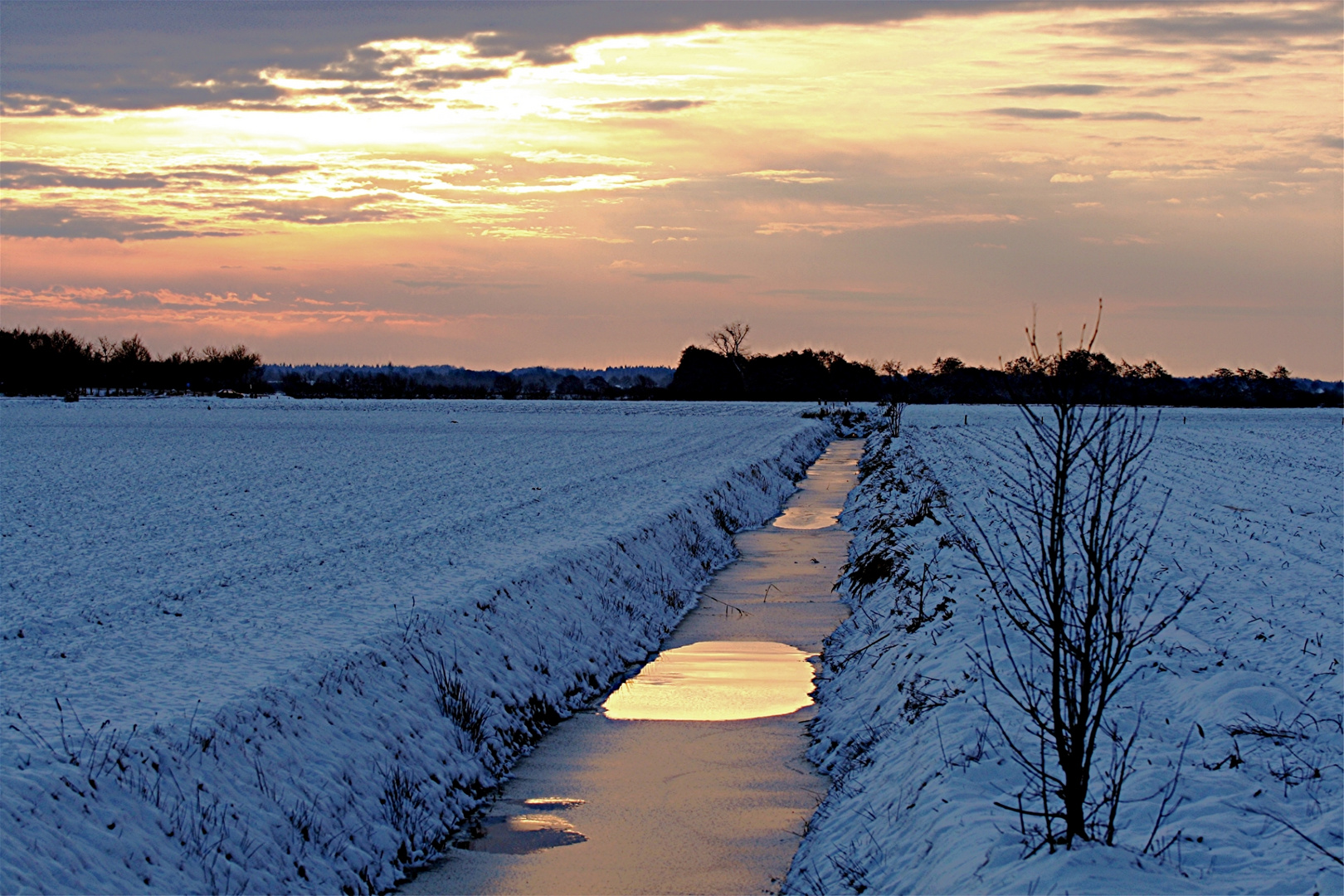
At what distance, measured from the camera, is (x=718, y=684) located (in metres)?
14.1

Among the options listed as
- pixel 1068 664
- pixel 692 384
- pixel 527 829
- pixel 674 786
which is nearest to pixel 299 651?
pixel 527 829

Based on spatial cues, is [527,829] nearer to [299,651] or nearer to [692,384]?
[299,651]

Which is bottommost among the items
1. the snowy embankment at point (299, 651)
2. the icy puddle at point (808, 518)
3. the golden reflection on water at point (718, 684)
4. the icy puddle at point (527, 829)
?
the icy puddle at point (527, 829)

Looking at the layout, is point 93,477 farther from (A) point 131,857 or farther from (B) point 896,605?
(A) point 131,857

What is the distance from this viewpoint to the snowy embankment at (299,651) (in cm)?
740

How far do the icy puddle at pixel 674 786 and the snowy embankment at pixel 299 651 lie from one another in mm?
463

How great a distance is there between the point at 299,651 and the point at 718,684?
18.0ft

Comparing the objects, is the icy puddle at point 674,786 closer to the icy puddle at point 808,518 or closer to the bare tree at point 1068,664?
the bare tree at point 1068,664

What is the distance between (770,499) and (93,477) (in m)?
21.2

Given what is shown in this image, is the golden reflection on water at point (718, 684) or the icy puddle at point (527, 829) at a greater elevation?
the golden reflection on water at point (718, 684)

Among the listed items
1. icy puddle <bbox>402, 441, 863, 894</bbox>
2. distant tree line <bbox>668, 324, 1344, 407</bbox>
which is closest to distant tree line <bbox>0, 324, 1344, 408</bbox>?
distant tree line <bbox>668, 324, 1344, 407</bbox>

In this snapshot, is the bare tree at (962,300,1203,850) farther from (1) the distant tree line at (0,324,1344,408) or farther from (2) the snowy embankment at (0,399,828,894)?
(1) the distant tree line at (0,324,1344,408)

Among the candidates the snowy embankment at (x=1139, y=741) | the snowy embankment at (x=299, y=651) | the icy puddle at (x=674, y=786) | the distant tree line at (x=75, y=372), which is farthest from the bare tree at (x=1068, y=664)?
the distant tree line at (x=75, y=372)

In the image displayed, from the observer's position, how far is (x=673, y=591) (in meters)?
19.0
